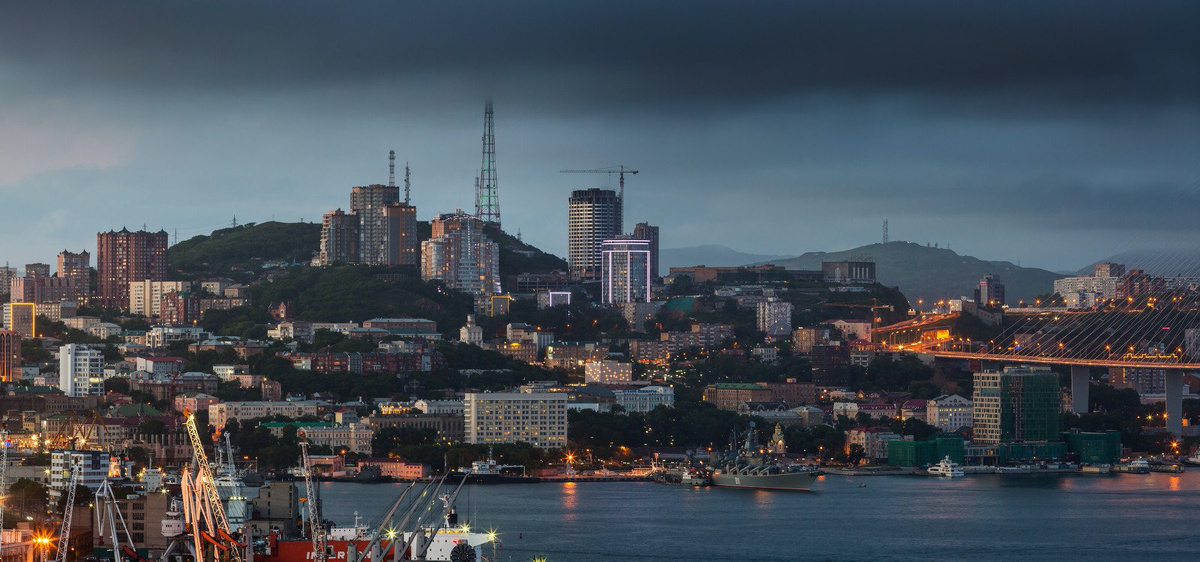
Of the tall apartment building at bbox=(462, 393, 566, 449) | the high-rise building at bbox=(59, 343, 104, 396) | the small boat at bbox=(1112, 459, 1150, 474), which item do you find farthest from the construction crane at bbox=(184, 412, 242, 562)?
the high-rise building at bbox=(59, 343, 104, 396)

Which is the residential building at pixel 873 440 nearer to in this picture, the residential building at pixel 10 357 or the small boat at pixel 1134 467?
the small boat at pixel 1134 467

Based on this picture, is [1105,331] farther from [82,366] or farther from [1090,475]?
[82,366]

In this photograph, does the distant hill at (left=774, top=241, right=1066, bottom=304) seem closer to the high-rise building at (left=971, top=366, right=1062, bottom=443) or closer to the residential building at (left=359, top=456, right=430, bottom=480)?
the high-rise building at (left=971, top=366, right=1062, bottom=443)

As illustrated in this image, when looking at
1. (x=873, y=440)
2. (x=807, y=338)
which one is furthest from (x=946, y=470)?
(x=807, y=338)

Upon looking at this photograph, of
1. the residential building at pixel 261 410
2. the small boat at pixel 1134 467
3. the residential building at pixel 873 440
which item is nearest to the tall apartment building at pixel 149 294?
the residential building at pixel 261 410

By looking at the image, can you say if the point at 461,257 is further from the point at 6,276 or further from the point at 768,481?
the point at 768,481
